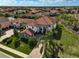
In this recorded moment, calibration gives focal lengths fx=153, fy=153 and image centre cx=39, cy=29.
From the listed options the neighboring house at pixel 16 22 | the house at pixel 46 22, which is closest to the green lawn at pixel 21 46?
the neighboring house at pixel 16 22

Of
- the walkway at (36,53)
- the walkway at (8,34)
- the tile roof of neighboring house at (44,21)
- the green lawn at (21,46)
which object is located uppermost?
the tile roof of neighboring house at (44,21)

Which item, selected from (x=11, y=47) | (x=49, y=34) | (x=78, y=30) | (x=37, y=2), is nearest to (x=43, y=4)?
(x=37, y=2)

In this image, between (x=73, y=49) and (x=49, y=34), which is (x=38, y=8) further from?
(x=73, y=49)

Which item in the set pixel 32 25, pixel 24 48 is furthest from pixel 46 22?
pixel 24 48

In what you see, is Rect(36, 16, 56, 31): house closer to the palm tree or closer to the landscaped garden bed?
the palm tree

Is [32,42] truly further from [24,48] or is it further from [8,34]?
[8,34]

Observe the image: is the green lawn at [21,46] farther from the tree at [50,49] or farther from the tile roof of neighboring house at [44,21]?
the tile roof of neighboring house at [44,21]

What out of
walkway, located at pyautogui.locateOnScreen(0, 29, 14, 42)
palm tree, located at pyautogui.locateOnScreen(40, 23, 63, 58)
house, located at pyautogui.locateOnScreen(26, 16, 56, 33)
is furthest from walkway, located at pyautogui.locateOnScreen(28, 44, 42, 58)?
walkway, located at pyautogui.locateOnScreen(0, 29, 14, 42)

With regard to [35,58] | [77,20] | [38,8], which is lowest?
[35,58]
